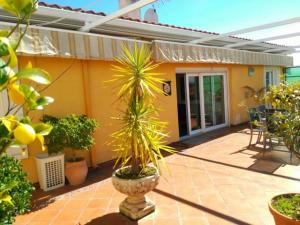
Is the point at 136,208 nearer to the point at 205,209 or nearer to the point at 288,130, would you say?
the point at 205,209

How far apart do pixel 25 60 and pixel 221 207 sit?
16.2ft

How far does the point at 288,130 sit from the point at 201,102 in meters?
6.83

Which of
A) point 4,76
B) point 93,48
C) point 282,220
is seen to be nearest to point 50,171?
point 93,48

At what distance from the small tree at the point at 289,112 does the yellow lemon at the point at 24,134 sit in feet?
9.75

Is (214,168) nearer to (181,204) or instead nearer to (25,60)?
(181,204)

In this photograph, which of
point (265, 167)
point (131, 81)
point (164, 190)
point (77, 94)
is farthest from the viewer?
point (77, 94)

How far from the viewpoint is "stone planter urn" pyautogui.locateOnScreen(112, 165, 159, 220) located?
364cm

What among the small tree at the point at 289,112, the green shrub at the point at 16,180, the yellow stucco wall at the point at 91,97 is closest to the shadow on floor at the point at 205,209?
the small tree at the point at 289,112

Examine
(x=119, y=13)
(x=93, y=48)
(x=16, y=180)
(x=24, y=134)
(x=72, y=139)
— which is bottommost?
(x=72, y=139)

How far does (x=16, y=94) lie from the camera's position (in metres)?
0.83

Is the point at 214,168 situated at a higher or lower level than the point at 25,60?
lower

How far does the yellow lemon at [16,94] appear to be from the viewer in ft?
2.68

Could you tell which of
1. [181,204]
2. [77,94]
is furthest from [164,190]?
[77,94]

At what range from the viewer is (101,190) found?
512 cm
